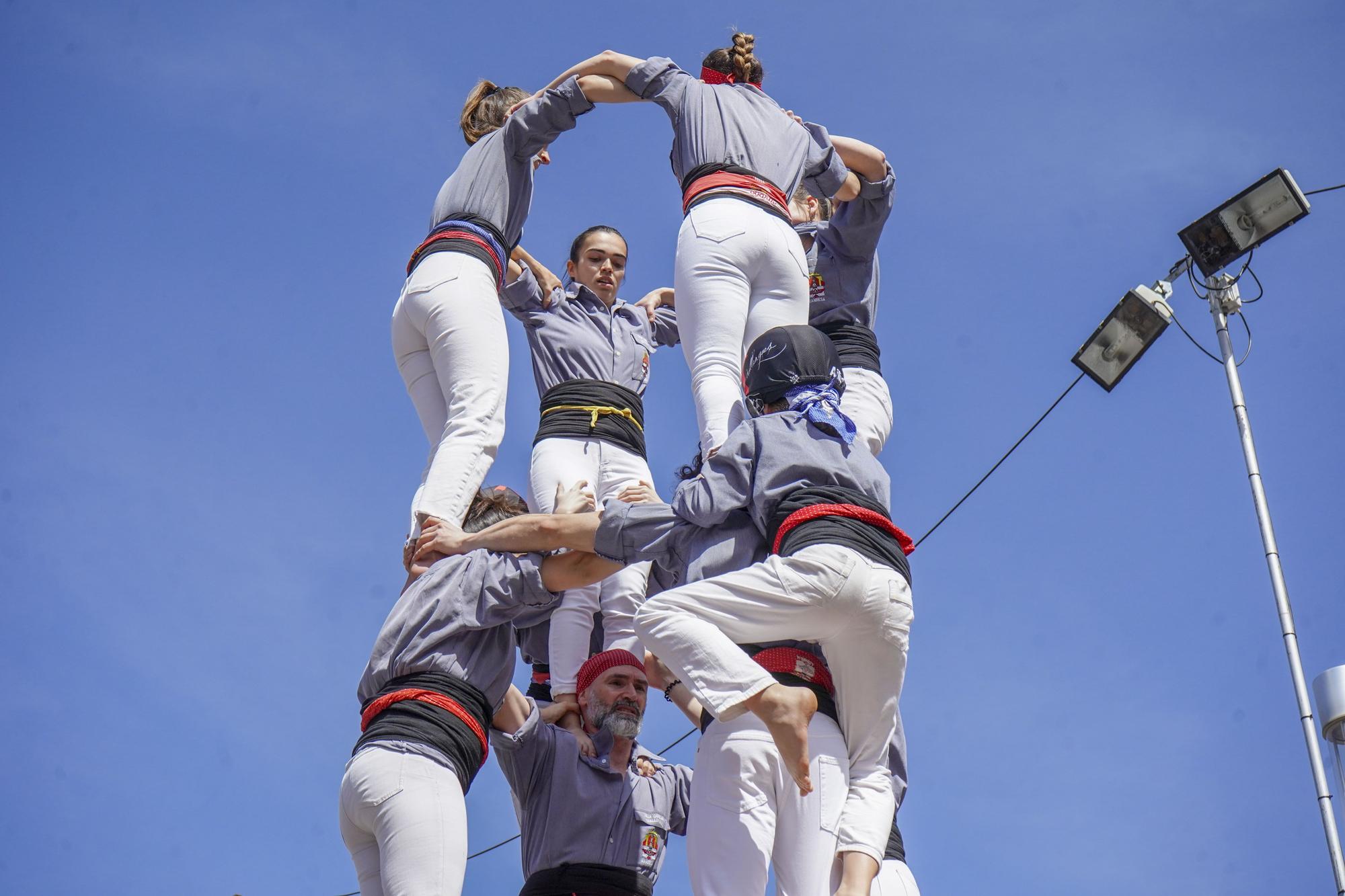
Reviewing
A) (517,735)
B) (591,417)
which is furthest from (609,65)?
(517,735)

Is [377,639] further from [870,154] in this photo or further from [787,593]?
[870,154]

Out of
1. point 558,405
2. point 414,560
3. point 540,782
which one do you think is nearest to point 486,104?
point 558,405

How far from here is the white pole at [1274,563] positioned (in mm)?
7492

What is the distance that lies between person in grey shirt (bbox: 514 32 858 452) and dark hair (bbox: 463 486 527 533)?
96 cm

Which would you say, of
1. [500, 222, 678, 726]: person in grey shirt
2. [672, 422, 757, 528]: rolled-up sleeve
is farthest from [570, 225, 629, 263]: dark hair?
[672, 422, 757, 528]: rolled-up sleeve

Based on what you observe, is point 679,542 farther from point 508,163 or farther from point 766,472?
point 508,163

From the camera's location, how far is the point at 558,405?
7273mm

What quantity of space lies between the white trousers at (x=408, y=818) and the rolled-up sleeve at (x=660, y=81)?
10.8 ft

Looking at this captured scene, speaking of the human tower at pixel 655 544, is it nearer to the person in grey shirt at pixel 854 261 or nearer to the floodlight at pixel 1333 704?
the person in grey shirt at pixel 854 261

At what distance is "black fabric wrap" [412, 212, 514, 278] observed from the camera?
6625mm

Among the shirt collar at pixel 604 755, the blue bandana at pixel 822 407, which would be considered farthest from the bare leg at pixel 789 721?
the shirt collar at pixel 604 755

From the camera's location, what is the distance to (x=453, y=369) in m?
6.31

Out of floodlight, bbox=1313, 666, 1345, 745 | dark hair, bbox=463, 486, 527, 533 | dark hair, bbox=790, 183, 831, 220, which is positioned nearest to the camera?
dark hair, bbox=463, 486, 527, 533

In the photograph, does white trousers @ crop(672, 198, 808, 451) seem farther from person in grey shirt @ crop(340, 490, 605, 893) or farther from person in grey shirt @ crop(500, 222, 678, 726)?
person in grey shirt @ crop(500, 222, 678, 726)
